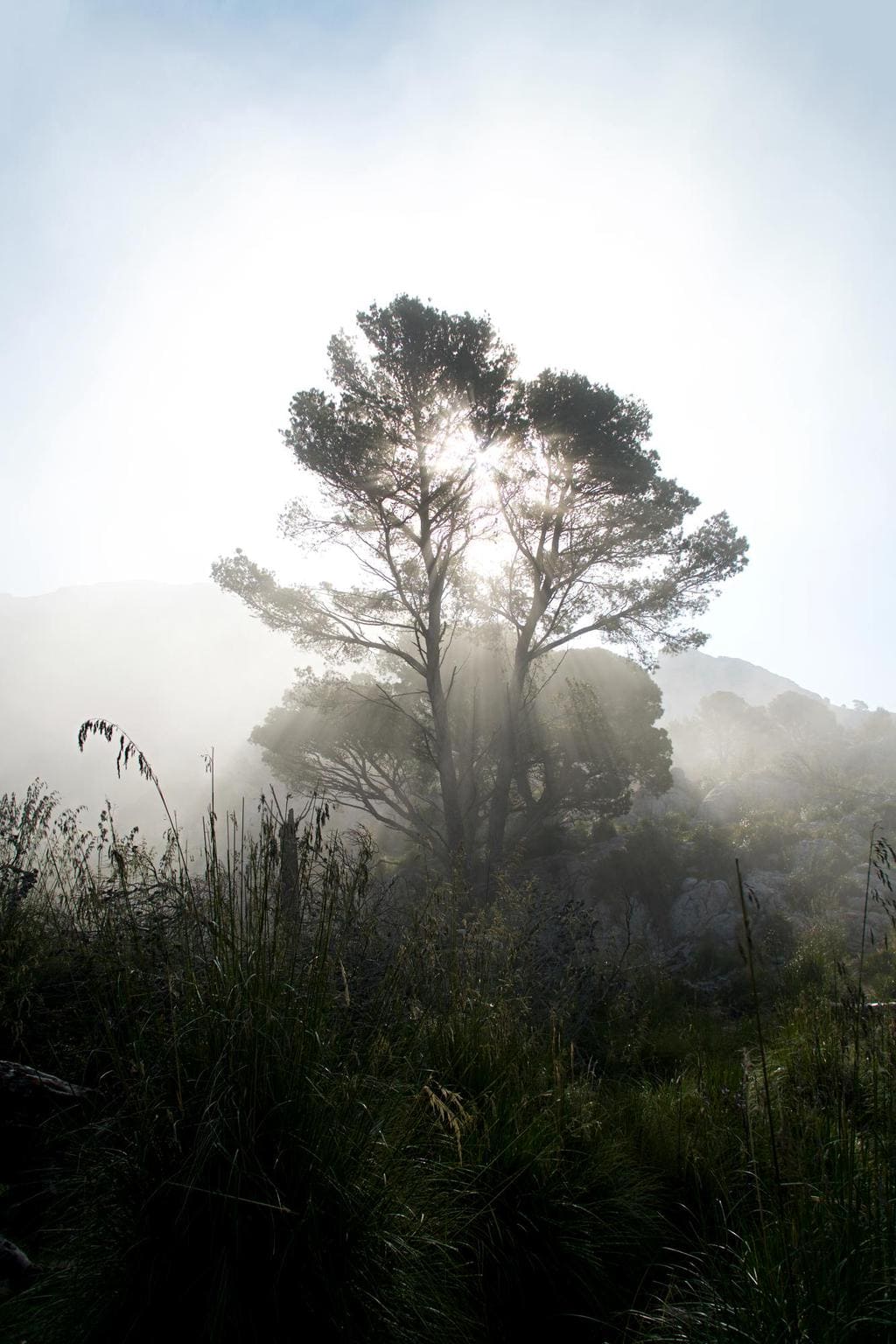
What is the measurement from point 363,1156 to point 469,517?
10.9 meters

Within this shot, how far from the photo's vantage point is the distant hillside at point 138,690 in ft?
152

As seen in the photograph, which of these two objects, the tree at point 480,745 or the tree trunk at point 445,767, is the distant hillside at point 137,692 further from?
the tree trunk at point 445,767

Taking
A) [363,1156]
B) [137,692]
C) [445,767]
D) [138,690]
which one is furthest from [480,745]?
[138,690]

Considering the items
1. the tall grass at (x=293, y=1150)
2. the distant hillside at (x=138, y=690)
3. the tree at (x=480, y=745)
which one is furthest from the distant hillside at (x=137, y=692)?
the tall grass at (x=293, y=1150)

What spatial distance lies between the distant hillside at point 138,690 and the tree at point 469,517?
550 inches

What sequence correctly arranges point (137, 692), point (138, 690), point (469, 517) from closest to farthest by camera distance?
point (469, 517), point (137, 692), point (138, 690)

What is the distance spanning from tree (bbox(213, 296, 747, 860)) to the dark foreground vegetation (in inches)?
329

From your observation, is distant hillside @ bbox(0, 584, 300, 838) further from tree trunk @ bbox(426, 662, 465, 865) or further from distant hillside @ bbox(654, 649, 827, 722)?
distant hillside @ bbox(654, 649, 827, 722)

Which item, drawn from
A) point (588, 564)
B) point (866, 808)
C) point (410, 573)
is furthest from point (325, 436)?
point (866, 808)

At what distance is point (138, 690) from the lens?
6303cm

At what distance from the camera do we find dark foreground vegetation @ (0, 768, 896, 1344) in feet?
5.27

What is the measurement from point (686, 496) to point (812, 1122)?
10.9m

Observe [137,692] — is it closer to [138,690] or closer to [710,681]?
[138,690]

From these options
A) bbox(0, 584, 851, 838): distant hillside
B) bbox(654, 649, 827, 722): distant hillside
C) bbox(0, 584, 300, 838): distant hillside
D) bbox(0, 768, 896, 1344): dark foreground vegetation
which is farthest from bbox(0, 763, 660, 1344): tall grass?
bbox(654, 649, 827, 722): distant hillside
